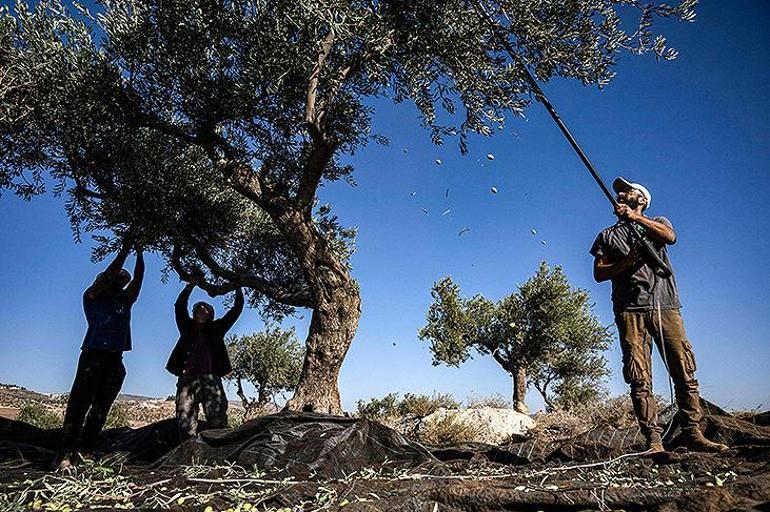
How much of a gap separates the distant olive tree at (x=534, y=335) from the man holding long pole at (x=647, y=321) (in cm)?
1658

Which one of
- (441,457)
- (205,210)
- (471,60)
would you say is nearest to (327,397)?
(441,457)

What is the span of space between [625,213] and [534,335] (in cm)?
1764

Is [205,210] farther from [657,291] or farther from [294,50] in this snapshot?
[657,291]

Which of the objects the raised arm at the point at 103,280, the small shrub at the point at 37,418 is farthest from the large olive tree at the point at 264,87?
the small shrub at the point at 37,418

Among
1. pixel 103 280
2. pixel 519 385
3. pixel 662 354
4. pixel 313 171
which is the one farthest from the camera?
pixel 519 385

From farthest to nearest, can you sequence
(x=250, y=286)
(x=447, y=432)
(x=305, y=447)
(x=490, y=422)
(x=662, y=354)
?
(x=490, y=422) → (x=447, y=432) → (x=250, y=286) → (x=662, y=354) → (x=305, y=447)

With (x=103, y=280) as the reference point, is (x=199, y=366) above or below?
below

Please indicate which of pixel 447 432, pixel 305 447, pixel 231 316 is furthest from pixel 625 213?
pixel 447 432

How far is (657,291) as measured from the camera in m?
5.95

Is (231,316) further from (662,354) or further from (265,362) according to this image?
(265,362)

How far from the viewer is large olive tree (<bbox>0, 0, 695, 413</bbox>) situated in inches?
304

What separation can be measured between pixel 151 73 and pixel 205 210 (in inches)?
117

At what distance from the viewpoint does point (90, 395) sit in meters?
7.45

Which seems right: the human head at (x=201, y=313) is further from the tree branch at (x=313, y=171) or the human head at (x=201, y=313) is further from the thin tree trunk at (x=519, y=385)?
the thin tree trunk at (x=519, y=385)
